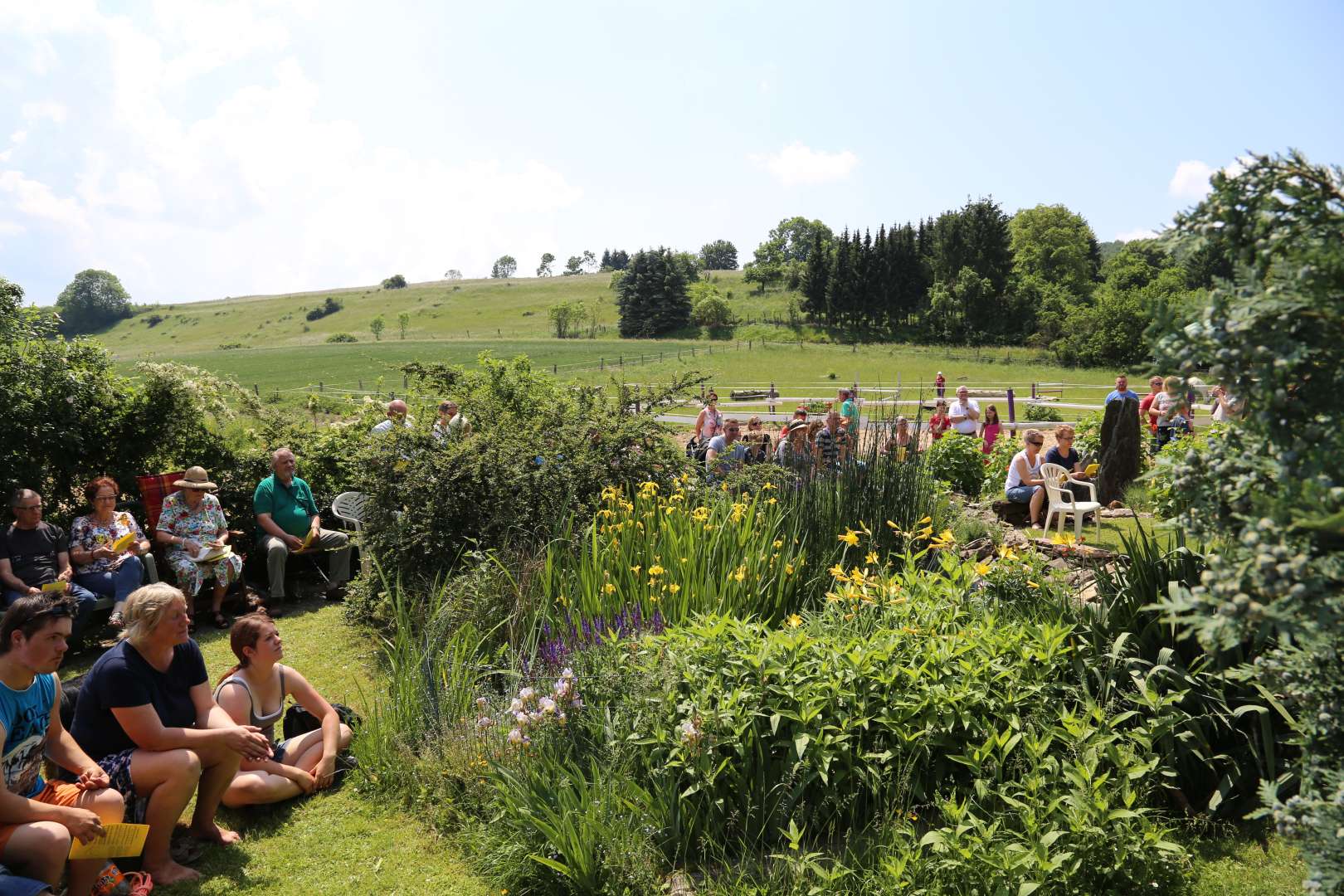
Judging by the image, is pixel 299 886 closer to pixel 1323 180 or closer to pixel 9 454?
pixel 1323 180

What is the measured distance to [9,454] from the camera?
21.0 ft

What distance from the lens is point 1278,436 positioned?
5.44 ft

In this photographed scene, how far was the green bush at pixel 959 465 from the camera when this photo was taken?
9984 millimetres

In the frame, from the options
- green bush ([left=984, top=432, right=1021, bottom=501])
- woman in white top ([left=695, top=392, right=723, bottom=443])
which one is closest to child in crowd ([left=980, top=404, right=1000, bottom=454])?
green bush ([left=984, top=432, right=1021, bottom=501])

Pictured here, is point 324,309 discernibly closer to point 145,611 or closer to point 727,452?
point 727,452

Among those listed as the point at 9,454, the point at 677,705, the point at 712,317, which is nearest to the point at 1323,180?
the point at 677,705

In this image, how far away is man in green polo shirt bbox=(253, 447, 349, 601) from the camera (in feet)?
24.4

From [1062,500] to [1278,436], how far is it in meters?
7.40

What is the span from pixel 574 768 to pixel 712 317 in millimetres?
71125

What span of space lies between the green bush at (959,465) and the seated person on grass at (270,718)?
24.5 feet

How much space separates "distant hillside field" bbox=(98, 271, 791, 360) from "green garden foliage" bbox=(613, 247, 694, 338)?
5461 mm

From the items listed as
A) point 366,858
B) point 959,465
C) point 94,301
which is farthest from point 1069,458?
point 94,301

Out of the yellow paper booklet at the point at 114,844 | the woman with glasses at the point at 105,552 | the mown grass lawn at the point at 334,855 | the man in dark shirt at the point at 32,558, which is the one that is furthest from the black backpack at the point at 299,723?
the woman with glasses at the point at 105,552

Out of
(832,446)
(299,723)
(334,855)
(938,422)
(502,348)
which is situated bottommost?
(334,855)
